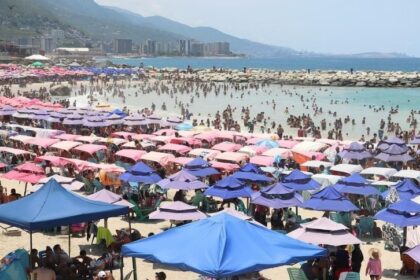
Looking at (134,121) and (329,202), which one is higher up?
(329,202)

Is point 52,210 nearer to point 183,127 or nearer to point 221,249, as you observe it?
point 221,249

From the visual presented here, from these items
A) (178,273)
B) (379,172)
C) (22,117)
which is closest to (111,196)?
(178,273)

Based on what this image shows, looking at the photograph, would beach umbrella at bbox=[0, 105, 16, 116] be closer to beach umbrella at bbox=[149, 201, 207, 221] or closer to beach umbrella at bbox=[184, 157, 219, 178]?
beach umbrella at bbox=[184, 157, 219, 178]

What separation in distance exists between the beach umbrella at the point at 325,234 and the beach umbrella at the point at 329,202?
7.69ft

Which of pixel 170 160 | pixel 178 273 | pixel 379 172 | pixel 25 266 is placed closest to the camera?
pixel 25 266

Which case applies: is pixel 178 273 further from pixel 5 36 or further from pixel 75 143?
pixel 5 36

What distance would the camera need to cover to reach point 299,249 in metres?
6.73

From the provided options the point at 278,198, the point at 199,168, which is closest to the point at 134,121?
the point at 199,168

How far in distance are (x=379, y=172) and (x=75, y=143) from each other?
9840 mm

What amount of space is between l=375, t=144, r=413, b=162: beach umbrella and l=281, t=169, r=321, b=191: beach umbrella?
18.4 ft

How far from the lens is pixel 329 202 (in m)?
12.1

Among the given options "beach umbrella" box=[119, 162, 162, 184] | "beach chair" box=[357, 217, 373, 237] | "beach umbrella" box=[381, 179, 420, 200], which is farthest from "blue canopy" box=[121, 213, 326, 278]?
"beach umbrella" box=[119, 162, 162, 184]

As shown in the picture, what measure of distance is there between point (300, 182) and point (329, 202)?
208cm

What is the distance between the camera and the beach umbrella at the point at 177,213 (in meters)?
10.9
